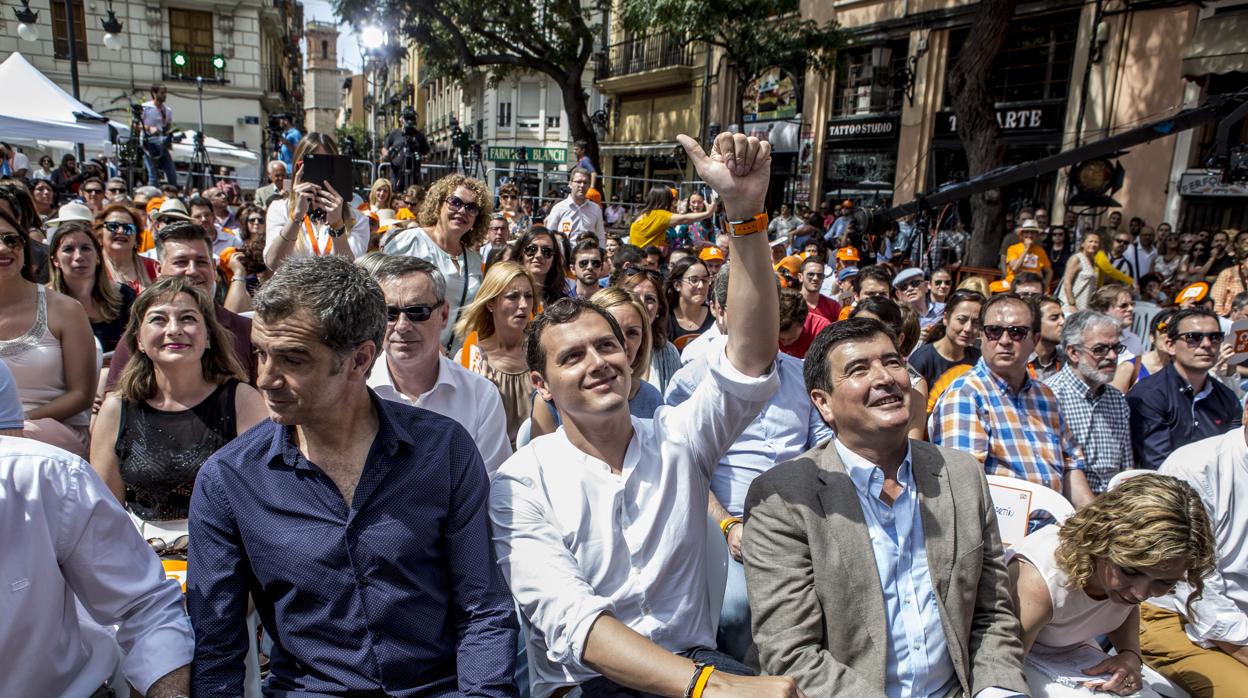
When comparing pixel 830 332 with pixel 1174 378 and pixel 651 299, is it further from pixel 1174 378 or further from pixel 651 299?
pixel 1174 378

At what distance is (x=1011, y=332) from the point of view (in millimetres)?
3680

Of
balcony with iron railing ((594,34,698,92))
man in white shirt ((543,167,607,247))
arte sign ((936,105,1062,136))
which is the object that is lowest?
man in white shirt ((543,167,607,247))

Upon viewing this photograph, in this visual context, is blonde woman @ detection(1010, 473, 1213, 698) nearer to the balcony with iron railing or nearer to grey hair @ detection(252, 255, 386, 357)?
grey hair @ detection(252, 255, 386, 357)

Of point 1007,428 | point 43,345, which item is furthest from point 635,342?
point 43,345

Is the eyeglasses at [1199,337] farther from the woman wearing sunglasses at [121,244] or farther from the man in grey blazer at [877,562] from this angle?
the woman wearing sunglasses at [121,244]

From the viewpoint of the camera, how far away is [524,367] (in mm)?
3719

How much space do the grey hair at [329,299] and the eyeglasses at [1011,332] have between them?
2945mm

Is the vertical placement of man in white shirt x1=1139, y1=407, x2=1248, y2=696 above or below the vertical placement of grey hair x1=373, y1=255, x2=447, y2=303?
below

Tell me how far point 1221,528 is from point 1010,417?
88 centimetres

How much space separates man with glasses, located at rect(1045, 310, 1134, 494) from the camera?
3.97m

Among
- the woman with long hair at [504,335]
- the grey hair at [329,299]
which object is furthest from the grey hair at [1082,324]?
the grey hair at [329,299]

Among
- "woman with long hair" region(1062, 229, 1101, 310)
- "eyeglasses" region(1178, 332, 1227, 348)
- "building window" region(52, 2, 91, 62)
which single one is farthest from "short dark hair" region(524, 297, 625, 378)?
"building window" region(52, 2, 91, 62)

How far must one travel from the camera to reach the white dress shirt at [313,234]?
4332 millimetres

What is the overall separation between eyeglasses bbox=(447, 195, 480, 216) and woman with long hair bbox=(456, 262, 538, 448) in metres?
1.08
